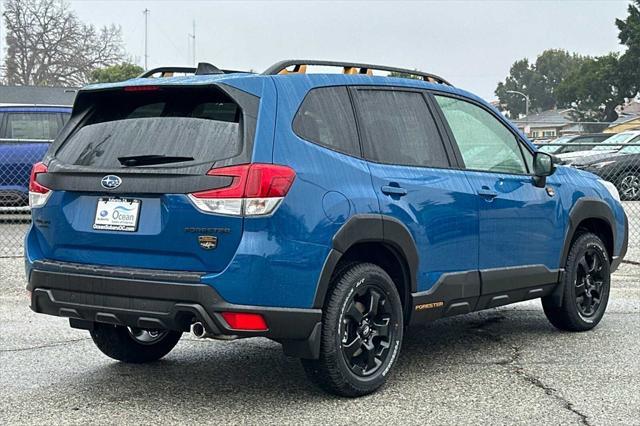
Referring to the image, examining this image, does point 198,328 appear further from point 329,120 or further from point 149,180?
point 329,120

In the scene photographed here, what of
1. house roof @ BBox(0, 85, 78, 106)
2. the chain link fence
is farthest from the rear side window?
house roof @ BBox(0, 85, 78, 106)

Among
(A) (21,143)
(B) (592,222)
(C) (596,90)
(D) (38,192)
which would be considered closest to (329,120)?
(D) (38,192)

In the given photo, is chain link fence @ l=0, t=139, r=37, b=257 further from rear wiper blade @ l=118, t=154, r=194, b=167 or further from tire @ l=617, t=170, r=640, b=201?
tire @ l=617, t=170, r=640, b=201

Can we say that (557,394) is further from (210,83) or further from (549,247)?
(210,83)

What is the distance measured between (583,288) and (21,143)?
9316 mm

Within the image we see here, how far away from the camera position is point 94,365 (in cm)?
573

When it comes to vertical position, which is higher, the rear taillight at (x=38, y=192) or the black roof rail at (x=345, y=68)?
the black roof rail at (x=345, y=68)

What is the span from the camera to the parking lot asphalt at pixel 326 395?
4.62 m

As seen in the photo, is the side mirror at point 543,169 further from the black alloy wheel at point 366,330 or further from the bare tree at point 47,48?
the bare tree at point 47,48

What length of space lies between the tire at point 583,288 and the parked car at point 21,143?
8561 mm

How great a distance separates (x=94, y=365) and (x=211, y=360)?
0.78 metres

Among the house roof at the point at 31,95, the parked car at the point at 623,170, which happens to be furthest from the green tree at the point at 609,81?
the parked car at the point at 623,170

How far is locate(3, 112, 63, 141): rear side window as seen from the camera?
13758 mm

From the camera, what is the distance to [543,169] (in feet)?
20.7
